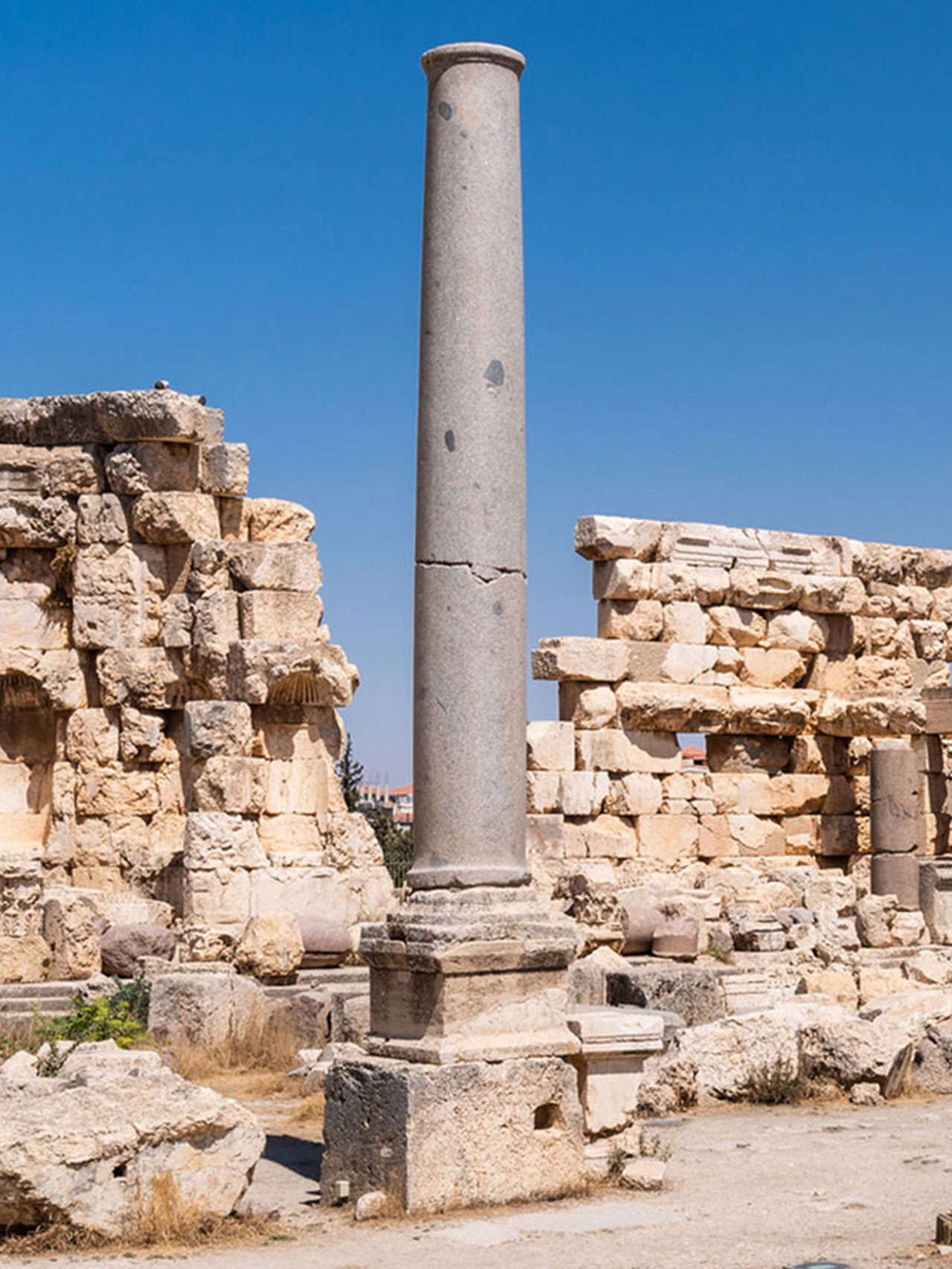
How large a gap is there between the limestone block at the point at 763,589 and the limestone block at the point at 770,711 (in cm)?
81

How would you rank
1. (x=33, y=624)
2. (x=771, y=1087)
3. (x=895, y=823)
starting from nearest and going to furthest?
1. (x=771, y=1087)
2. (x=33, y=624)
3. (x=895, y=823)

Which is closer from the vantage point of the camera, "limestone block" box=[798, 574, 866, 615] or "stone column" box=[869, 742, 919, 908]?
"stone column" box=[869, 742, 919, 908]

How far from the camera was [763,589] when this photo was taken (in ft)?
58.9

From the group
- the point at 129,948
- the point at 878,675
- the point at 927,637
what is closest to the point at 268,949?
the point at 129,948

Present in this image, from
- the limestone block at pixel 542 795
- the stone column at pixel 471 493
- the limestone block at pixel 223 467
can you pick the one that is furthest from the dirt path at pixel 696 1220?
the limestone block at pixel 223 467

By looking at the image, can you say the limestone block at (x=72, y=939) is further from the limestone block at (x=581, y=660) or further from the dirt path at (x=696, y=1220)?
the limestone block at (x=581, y=660)

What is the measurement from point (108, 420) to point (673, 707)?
5.52 meters

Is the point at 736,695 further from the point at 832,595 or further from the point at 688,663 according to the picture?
the point at 832,595

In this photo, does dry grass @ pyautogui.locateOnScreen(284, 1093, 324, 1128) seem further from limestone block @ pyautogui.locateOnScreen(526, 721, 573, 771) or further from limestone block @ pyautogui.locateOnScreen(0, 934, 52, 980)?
limestone block @ pyautogui.locateOnScreen(526, 721, 573, 771)

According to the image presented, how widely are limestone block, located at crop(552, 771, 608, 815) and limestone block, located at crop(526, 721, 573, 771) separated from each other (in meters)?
0.11

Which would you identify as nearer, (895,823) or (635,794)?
(635,794)

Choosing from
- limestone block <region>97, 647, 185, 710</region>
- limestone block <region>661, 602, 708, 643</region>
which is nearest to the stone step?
limestone block <region>97, 647, 185, 710</region>

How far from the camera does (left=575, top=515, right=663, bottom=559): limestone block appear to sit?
55.4ft

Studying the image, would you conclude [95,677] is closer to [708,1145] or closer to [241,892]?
[241,892]
